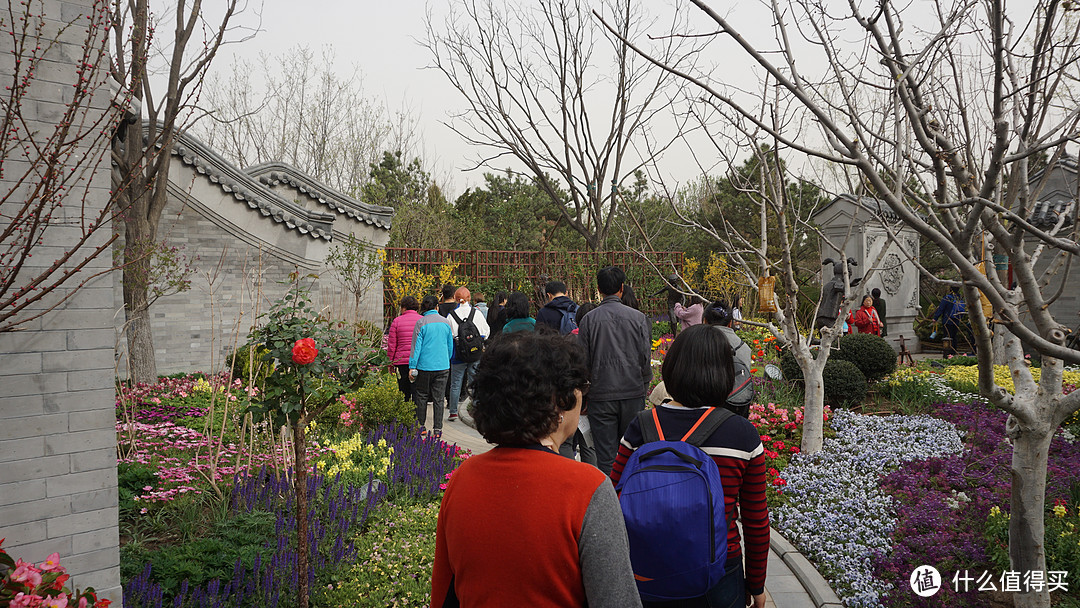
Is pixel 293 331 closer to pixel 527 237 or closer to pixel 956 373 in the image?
pixel 956 373

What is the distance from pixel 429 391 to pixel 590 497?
21.3ft

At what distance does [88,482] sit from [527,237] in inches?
832

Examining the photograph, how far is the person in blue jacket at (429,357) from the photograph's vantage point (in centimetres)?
763

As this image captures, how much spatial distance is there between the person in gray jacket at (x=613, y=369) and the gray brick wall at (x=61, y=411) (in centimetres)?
306

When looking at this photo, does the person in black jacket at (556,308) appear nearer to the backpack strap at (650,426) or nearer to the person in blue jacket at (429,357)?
the person in blue jacket at (429,357)

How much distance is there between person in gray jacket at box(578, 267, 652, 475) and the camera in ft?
16.7

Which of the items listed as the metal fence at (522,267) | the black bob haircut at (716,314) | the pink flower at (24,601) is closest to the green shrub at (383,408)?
the black bob haircut at (716,314)

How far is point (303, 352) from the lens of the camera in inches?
143

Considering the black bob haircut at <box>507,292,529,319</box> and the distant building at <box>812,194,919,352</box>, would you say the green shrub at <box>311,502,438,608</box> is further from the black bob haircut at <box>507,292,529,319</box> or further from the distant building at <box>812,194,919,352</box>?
the distant building at <box>812,194,919,352</box>

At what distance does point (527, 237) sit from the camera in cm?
2408

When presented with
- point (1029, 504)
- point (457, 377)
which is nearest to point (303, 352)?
point (1029, 504)

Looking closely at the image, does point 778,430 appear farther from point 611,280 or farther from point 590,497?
point 590,497

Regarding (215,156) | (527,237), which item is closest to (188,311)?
(215,156)

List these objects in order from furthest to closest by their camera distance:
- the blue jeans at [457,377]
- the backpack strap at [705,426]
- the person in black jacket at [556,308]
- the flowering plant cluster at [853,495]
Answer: the blue jeans at [457,377] < the person in black jacket at [556,308] < the flowering plant cluster at [853,495] < the backpack strap at [705,426]
